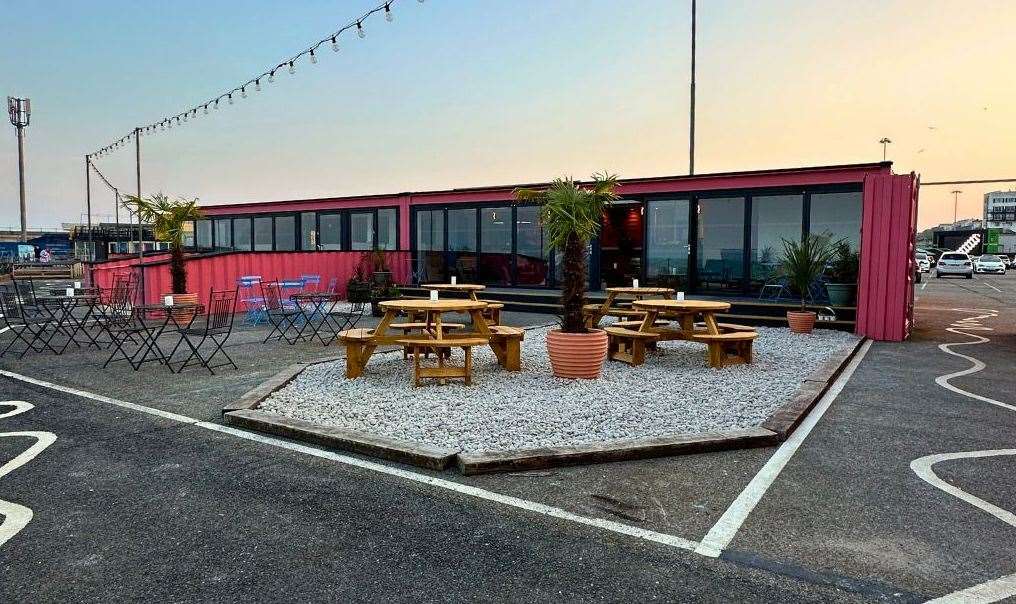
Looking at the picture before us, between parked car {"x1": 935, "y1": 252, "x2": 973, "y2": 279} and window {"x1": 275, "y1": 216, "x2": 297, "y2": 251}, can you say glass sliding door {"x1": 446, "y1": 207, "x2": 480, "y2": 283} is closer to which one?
window {"x1": 275, "y1": 216, "x2": 297, "y2": 251}

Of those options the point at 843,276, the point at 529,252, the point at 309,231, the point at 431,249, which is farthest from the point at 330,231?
the point at 843,276

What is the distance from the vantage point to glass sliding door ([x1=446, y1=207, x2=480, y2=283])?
1553 cm

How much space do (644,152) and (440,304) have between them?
68.6 feet

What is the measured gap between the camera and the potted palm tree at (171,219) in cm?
1177

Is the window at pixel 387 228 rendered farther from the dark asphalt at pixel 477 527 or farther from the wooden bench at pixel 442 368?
the dark asphalt at pixel 477 527

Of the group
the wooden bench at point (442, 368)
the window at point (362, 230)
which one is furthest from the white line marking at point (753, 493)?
the window at point (362, 230)

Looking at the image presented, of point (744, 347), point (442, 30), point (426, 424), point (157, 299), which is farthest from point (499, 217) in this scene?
point (426, 424)

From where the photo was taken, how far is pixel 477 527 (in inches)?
118

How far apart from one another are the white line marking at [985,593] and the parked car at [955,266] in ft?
129

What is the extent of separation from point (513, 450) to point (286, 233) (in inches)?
650

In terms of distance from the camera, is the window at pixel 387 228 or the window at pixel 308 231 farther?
the window at pixel 308 231

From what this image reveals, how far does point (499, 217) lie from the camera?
49.5 ft

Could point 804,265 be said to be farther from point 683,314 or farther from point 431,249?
point 431,249

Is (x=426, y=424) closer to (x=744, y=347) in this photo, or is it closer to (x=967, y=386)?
(x=744, y=347)
